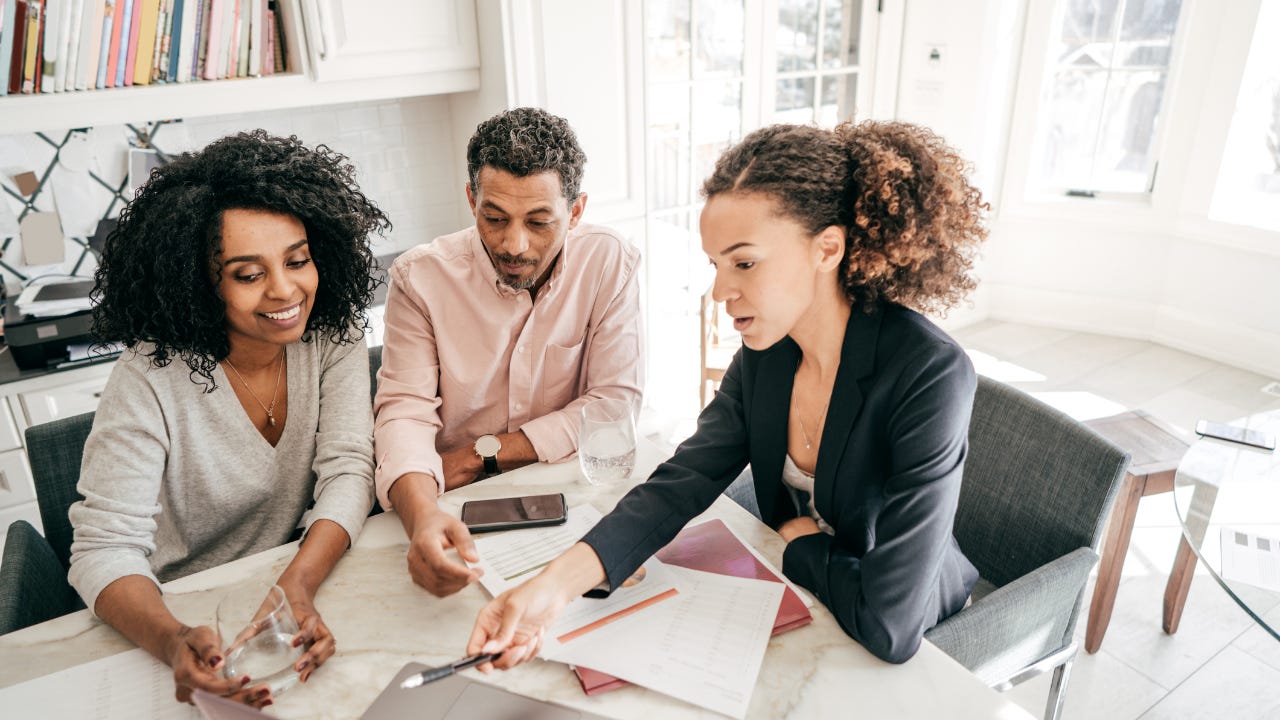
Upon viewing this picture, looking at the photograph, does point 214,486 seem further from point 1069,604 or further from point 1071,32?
point 1071,32

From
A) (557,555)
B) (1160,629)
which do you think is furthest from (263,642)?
(1160,629)

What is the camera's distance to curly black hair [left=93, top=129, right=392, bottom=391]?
1.36m

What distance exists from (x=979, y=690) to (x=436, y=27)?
249 cm

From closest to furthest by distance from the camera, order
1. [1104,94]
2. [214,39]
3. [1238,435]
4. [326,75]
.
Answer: [1238,435] < [214,39] < [326,75] < [1104,94]

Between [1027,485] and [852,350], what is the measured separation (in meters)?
0.49

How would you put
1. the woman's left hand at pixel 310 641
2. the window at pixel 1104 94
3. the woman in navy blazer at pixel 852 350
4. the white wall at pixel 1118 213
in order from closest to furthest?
the woman's left hand at pixel 310 641
the woman in navy blazer at pixel 852 350
the white wall at pixel 1118 213
the window at pixel 1104 94

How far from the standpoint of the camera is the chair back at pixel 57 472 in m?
1.48

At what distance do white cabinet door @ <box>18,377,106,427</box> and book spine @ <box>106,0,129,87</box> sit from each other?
856 millimetres

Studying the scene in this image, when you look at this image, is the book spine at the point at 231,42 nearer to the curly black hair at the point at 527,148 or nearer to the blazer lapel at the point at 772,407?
the curly black hair at the point at 527,148

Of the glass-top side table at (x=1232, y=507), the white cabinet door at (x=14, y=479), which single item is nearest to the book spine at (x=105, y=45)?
the white cabinet door at (x=14, y=479)

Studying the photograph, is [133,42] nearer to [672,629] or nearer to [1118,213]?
[672,629]

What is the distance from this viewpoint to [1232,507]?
1.68 metres

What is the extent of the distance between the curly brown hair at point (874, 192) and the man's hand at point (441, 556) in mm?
660

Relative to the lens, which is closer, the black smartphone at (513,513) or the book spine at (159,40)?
the black smartphone at (513,513)
